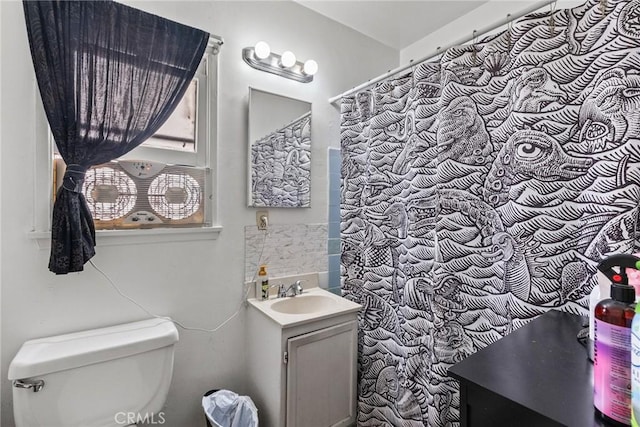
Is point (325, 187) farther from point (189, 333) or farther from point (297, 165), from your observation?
point (189, 333)

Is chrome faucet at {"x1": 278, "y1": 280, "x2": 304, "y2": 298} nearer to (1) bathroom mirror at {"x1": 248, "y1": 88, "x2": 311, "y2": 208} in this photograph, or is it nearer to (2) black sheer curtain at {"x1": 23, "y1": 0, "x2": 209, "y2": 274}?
(1) bathroom mirror at {"x1": 248, "y1": 88, "x2": 311, "y2": 208}

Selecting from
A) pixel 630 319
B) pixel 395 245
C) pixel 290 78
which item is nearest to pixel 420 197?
pixel 395 245

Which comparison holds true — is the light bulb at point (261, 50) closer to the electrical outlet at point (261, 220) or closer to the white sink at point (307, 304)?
the electrical outlet at point (261, 220)

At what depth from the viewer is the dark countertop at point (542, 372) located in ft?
2.03

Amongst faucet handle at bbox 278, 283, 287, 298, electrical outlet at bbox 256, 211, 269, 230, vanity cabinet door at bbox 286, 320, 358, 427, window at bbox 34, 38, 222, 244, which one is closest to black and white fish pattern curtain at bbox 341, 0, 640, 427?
vanity cabinet door at bbox 286, 320, 358, 427

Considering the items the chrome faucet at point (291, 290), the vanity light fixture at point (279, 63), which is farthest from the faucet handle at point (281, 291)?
the vanity light fixture at point (279, 63)

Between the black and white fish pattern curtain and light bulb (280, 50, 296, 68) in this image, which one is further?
light bulb (280, 50, 296, 68)

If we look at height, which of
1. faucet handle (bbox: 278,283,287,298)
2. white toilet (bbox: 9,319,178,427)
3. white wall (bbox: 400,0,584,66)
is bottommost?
white toilet (bbox: 9,319,178,427)

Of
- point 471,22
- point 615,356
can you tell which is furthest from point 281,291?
point 471,22

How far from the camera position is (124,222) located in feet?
4.49

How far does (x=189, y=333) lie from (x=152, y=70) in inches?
51.3

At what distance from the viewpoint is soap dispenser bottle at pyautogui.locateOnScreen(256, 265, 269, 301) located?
1.70 meters

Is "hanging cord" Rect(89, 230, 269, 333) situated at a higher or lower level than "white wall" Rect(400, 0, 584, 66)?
lower

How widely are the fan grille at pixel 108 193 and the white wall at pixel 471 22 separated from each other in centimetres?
160
